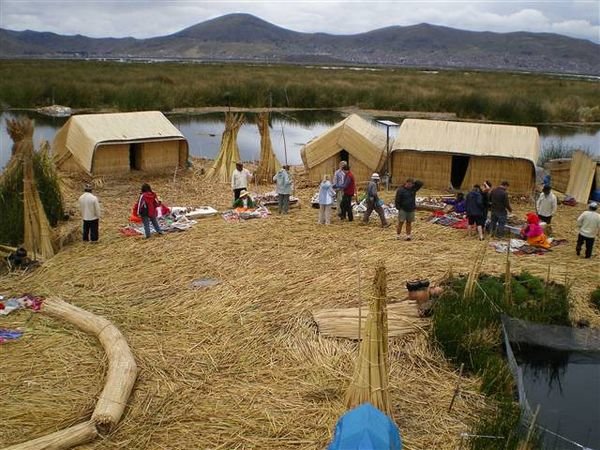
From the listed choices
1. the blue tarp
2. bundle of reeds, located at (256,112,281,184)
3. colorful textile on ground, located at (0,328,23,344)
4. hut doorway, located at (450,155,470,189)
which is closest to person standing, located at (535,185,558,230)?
hut doorway, located at (450,155,470,189)

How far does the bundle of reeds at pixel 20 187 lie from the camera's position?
10.2m

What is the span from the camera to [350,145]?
14.9 metres

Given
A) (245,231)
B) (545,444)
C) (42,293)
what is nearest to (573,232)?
(245,231)

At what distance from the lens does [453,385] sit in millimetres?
6301

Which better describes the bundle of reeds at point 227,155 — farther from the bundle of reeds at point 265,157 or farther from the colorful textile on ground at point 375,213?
the colorful textile on ground at point 375,213

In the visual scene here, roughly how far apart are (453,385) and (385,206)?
670 cm

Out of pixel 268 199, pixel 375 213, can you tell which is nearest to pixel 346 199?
pixel 375 213

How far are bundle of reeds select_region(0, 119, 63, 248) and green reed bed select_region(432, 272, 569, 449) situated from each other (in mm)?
6192

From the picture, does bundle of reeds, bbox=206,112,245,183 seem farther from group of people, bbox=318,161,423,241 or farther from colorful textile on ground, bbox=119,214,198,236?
group of people, bbox=318,161,423,241

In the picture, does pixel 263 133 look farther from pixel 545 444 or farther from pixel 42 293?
pixel 545 444

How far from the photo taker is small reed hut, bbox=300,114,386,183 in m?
14.8

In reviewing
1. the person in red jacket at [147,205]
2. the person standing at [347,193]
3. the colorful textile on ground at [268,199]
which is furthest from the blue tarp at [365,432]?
the colorful textile on ground at [268,199]

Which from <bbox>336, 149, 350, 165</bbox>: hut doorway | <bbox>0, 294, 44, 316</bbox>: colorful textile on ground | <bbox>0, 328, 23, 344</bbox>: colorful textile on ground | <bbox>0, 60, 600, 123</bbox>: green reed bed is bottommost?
<bbox>0, 328, 23, 344</bbox>: colorful textile on ground

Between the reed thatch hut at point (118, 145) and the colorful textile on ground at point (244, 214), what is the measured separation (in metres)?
4.28
